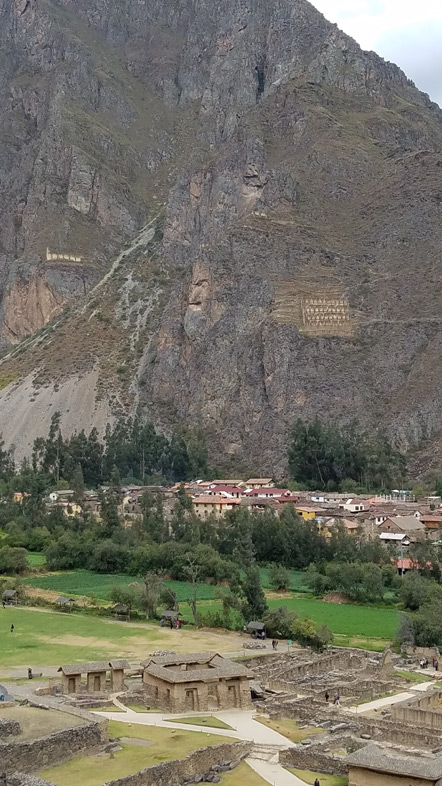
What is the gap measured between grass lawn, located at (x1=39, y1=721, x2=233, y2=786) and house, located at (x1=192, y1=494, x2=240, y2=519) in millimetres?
77517

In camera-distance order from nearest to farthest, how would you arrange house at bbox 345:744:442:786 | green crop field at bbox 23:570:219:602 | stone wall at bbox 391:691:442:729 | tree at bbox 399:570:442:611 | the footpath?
1. house at bbox 345:744:442:786
2. the footpath
3. stone wall at bbox 391:691:442:729
4. tree at bbox 399:570:442:611
5. green crop field at bbox 23:570:219:602

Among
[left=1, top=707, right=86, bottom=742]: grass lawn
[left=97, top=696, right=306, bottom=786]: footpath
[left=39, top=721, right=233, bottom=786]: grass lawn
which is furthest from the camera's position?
[left=97, top=696, right=306, bottom=786]: footpath

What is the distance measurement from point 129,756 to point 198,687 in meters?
9.90

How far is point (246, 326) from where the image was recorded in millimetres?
163625

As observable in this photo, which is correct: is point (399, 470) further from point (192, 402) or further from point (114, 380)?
point (114, 380)

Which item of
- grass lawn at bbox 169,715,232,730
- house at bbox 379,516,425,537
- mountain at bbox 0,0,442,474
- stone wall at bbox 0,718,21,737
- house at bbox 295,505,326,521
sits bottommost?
grass lawn at bbox 169,715,232,730

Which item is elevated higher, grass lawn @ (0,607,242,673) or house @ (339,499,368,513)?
house @ (339,499,368,513)

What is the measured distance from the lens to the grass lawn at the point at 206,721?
39003mm

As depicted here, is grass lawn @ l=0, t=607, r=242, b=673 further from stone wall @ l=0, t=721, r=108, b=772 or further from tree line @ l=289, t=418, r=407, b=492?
tree line @ l=289, t=418, r=407, b=492

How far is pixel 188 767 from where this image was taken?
3155 cm

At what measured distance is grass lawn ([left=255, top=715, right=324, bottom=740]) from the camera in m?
37.8

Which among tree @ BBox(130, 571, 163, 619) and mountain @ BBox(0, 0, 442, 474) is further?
mountain @ BBox(0, 0, 442, 474)

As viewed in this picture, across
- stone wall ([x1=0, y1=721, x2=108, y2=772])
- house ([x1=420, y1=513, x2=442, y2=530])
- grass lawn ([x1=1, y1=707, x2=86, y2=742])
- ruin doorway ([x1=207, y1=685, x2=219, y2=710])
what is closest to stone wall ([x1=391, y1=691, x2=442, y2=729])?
ruin doorway ([x1=207, y1=685, x2=219, y2=710])

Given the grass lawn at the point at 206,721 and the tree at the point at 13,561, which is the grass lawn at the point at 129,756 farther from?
the tree at the point at 13,561
